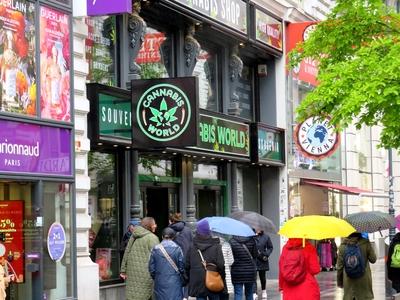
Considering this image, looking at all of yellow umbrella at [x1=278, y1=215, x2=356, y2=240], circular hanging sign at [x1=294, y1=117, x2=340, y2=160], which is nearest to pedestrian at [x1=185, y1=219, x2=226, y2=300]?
yellow umbrella at [x1=278, y1=215, x2=356, y2=240]

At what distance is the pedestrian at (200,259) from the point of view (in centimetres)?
1453

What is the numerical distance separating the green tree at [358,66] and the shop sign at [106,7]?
11.9 feet

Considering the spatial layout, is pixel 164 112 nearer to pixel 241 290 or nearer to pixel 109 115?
pixel 109 115

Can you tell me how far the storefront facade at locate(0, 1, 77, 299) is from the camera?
1471 centimetres

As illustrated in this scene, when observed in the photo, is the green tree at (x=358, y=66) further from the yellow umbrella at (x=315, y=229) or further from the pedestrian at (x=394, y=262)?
the yellow umbrella at (x=315, y=229)

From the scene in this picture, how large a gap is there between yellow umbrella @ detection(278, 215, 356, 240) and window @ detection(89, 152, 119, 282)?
6164 mm

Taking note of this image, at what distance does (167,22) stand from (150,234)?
8.97 meters

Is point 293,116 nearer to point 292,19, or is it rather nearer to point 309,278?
point 292,19

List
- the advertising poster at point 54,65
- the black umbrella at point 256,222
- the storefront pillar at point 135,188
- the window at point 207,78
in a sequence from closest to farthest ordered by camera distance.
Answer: the advertising poster at point 54,65 → the black umbrella at point 256,222 → the storefront pillar at point 135,188 → the window at point 207,78

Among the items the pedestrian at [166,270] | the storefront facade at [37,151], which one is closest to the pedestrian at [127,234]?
the storefront facade at [37,151]

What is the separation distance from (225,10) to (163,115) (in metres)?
5.82

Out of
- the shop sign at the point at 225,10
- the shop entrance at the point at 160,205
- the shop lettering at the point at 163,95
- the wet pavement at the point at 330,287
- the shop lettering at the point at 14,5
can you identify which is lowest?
the wet pavement at the point at 330,287

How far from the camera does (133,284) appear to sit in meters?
14.9

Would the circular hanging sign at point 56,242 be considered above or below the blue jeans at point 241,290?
above
